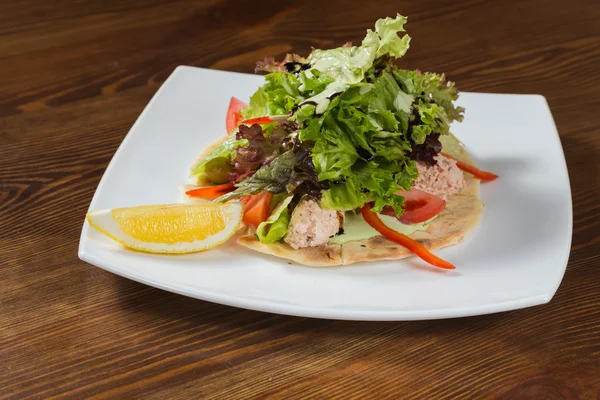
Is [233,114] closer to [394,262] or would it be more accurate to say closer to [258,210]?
[258,210]

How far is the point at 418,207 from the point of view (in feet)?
11.3

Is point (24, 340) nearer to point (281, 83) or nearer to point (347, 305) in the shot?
point (347, 305)

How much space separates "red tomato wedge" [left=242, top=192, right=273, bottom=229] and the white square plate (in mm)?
145

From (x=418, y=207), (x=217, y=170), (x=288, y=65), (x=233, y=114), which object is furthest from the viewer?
(x=233, y=114)

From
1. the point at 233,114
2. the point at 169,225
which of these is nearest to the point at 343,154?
the point at 169,225

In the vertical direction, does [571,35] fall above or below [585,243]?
above

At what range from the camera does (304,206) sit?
10.8ft

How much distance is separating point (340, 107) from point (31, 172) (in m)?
1.83

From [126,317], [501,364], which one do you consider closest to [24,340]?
[126,317]

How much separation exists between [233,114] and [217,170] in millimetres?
443

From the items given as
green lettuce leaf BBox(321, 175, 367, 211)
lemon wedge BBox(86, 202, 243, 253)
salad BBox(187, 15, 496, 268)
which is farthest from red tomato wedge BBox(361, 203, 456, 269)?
lemon wedge BBox(86, 202, 243, 253)

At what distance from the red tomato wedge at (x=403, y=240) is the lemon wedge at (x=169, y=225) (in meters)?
0.56

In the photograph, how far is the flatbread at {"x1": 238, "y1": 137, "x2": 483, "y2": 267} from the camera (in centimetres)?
318

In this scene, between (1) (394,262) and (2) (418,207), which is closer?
(1) (394,262)
